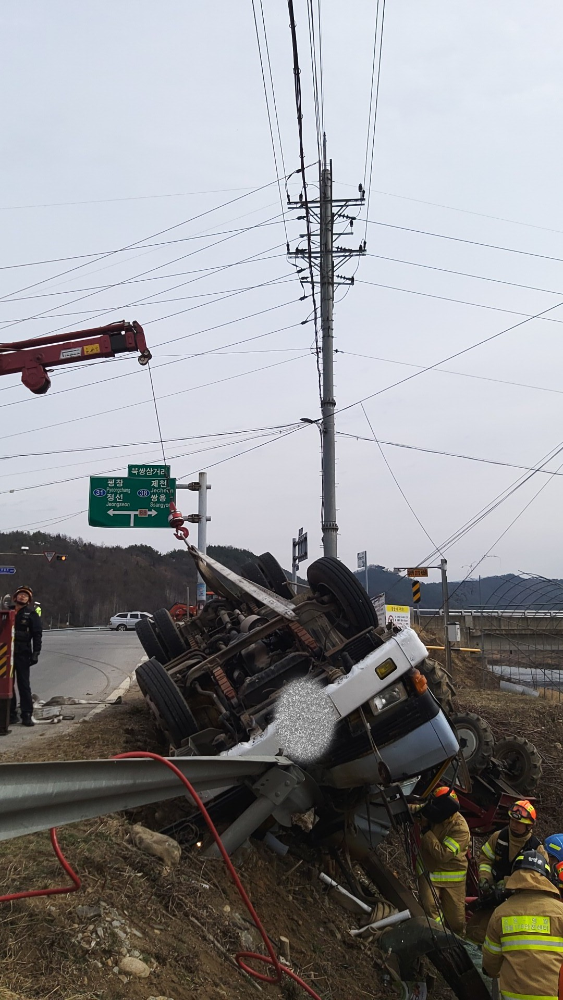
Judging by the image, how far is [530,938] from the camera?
12.0ft

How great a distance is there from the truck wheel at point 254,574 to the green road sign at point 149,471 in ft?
44.5

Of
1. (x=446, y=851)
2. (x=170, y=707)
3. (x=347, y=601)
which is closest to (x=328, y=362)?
(x=347, y=601)

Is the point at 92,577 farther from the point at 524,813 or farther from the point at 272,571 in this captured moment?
the point at 524,813

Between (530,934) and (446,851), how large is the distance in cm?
191

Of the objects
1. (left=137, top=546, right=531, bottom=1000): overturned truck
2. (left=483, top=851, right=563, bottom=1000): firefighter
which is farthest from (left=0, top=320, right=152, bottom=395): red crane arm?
(left=483, top=851, right=563, bottom=1000): firefighter

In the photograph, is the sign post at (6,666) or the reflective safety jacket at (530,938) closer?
the reflective safety jacket at (530,938)

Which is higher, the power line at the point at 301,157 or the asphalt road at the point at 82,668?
the power line at the point at 301,157

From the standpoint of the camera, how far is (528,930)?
3674 millimetres

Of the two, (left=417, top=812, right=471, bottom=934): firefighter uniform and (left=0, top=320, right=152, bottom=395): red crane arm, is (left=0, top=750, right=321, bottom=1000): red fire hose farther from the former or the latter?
(left=0, top=320, right=152, bottom=395): red crane arm

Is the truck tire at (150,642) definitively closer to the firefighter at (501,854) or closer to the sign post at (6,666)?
the sign post at (6,666)

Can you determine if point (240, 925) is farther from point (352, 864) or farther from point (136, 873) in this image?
point (352, 864)

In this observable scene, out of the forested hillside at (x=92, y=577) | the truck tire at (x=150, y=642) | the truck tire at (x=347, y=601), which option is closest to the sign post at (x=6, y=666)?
the truck tire at (x=150, y=642)

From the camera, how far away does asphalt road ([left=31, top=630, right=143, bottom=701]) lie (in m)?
13.2

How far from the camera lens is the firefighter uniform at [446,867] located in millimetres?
5531
